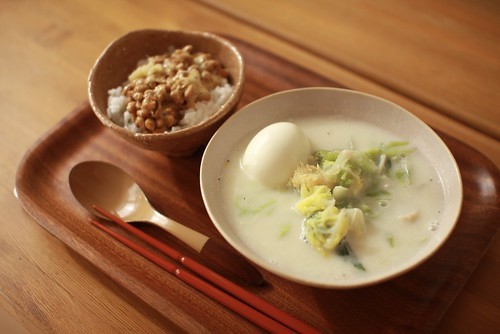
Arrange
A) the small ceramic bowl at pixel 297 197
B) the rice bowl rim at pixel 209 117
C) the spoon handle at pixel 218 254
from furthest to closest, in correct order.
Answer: the rice bowl rim at pixel 209 117 → the spoon handle at pixel 218 254 → the small ceramic bowl at pixel 297 197

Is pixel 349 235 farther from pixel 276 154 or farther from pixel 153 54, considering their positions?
pixel 153 54

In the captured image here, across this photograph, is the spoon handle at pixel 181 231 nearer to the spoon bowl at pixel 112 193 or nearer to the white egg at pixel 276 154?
the spoon bowl at pixel 112 193

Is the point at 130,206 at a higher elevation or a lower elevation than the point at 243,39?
lower

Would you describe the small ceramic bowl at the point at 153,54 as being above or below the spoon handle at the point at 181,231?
above

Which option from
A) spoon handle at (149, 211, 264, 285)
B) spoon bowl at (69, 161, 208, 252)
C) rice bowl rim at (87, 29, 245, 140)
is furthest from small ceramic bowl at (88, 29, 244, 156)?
spoon handle at (149, 211, 264, 285)

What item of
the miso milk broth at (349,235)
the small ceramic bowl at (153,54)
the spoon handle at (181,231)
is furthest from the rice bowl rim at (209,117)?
the spoon handle at (181,231)

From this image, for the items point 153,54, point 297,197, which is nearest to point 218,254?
point 297,197

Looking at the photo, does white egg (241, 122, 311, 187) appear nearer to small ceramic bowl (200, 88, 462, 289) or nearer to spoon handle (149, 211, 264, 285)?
small ceramic bowl (200, 88, 462, 289)
